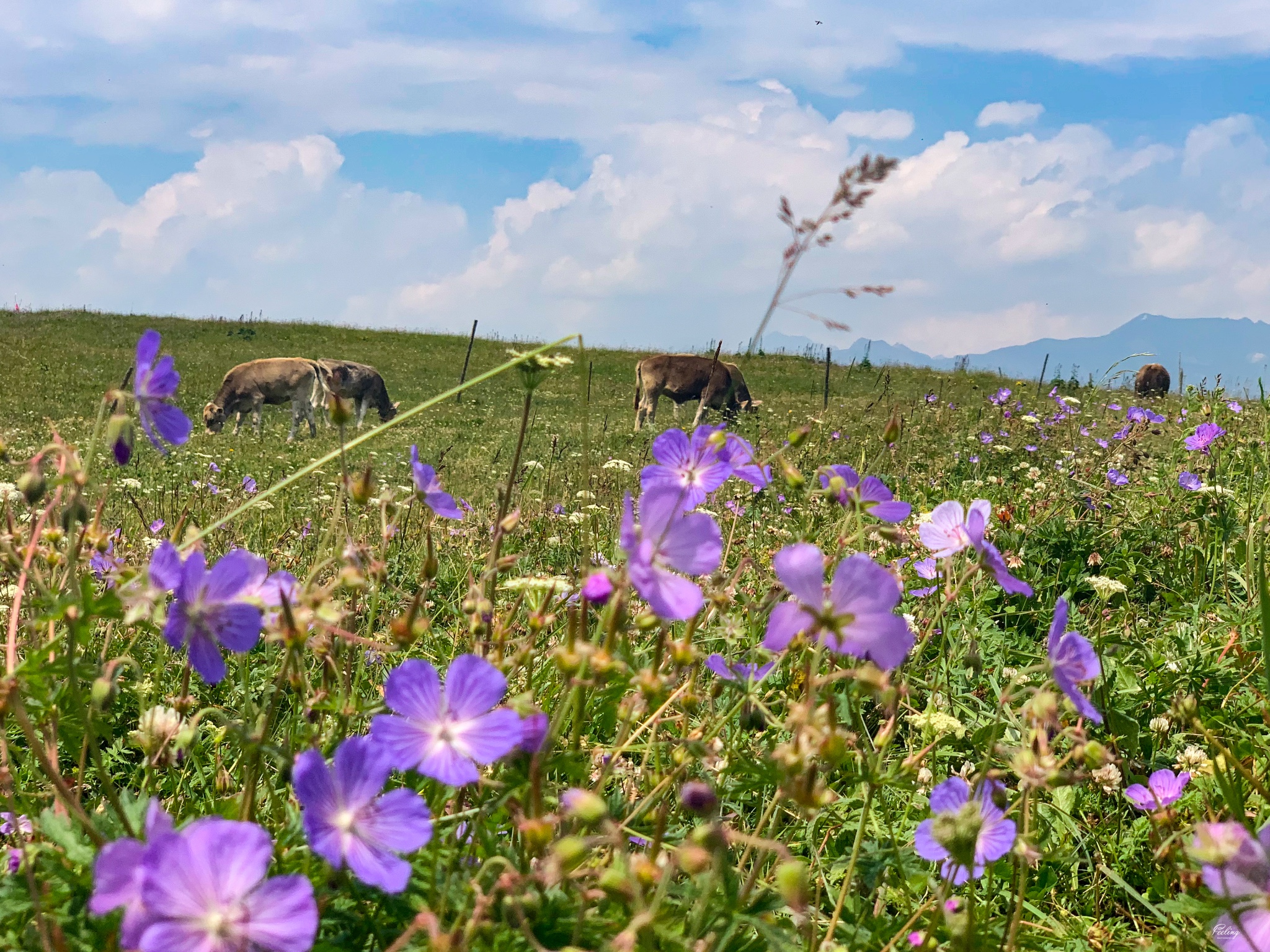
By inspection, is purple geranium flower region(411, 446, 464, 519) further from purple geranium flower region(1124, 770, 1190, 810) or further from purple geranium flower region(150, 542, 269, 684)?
purple geranium flower region(1124, 770, 1190, 810)

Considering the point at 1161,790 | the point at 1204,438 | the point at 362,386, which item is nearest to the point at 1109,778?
the point at 1161,790

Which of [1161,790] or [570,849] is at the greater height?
[570,849]

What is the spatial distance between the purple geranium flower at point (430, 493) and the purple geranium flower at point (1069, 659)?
33.1 inches

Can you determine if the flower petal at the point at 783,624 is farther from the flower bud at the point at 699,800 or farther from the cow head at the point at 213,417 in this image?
the cow head at the point at 213,417

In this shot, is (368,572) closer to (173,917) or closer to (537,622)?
(537,622)

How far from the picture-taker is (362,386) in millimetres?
22594

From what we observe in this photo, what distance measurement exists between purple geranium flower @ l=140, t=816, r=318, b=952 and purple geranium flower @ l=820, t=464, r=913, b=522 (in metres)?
0.83

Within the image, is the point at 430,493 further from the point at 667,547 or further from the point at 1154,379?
the point at 1154,379

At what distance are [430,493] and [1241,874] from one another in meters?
1.10

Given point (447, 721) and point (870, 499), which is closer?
point (447, 721)

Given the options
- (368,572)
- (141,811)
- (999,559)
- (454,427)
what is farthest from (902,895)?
(454,427)

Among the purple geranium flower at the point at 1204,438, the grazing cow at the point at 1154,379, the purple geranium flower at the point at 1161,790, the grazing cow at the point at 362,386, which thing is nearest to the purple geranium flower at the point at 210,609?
the purple geranium flower at the point at 1161,790

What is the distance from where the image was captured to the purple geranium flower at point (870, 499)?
127 cm

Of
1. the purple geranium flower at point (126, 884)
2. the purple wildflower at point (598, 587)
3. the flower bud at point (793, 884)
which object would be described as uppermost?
the purple wildflower at point (598, 587)
